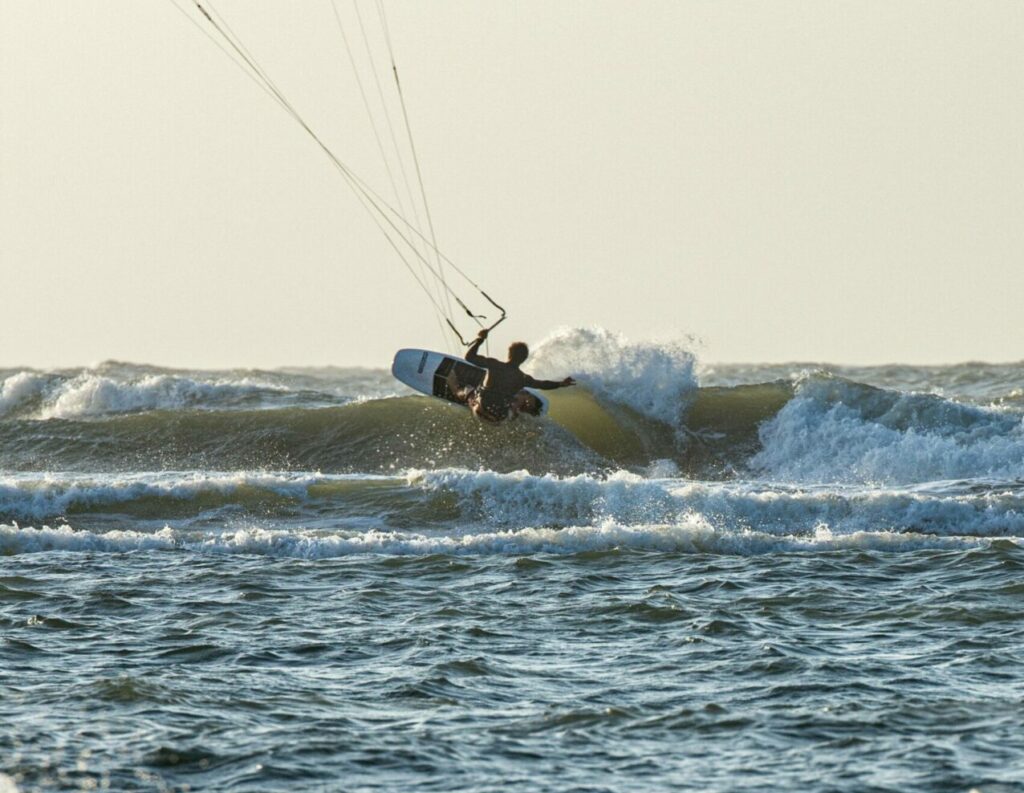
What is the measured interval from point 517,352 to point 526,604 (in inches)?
376

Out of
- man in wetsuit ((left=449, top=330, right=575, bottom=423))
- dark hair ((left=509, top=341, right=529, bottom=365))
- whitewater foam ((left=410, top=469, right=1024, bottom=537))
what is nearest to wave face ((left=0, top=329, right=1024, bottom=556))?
whitewater foam ((left=410, top=469, right=1024, bottom=537))

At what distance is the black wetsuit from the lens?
21516 millimetres

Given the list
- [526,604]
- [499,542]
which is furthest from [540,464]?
[526,604]

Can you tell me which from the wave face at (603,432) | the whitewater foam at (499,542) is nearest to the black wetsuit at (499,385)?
the wave face at (603,432)

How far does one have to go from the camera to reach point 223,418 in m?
25.7

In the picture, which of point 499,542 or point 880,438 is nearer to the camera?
point 499,542

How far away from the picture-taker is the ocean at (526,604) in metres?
8.16

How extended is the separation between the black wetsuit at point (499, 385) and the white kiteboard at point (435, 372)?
77cm

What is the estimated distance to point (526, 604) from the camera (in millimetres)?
12219

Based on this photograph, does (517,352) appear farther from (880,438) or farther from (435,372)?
(880,438)

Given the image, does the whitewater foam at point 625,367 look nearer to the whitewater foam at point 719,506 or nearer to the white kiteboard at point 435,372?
the white kiteboard at point 435,372

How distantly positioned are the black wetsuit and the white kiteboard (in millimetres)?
765

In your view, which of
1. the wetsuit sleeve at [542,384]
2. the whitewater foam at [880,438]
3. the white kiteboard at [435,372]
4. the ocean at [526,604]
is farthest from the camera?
the white kiteboard at [435,372]

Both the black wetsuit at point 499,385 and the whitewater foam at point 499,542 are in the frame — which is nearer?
the whitewater foam at point 499,542
